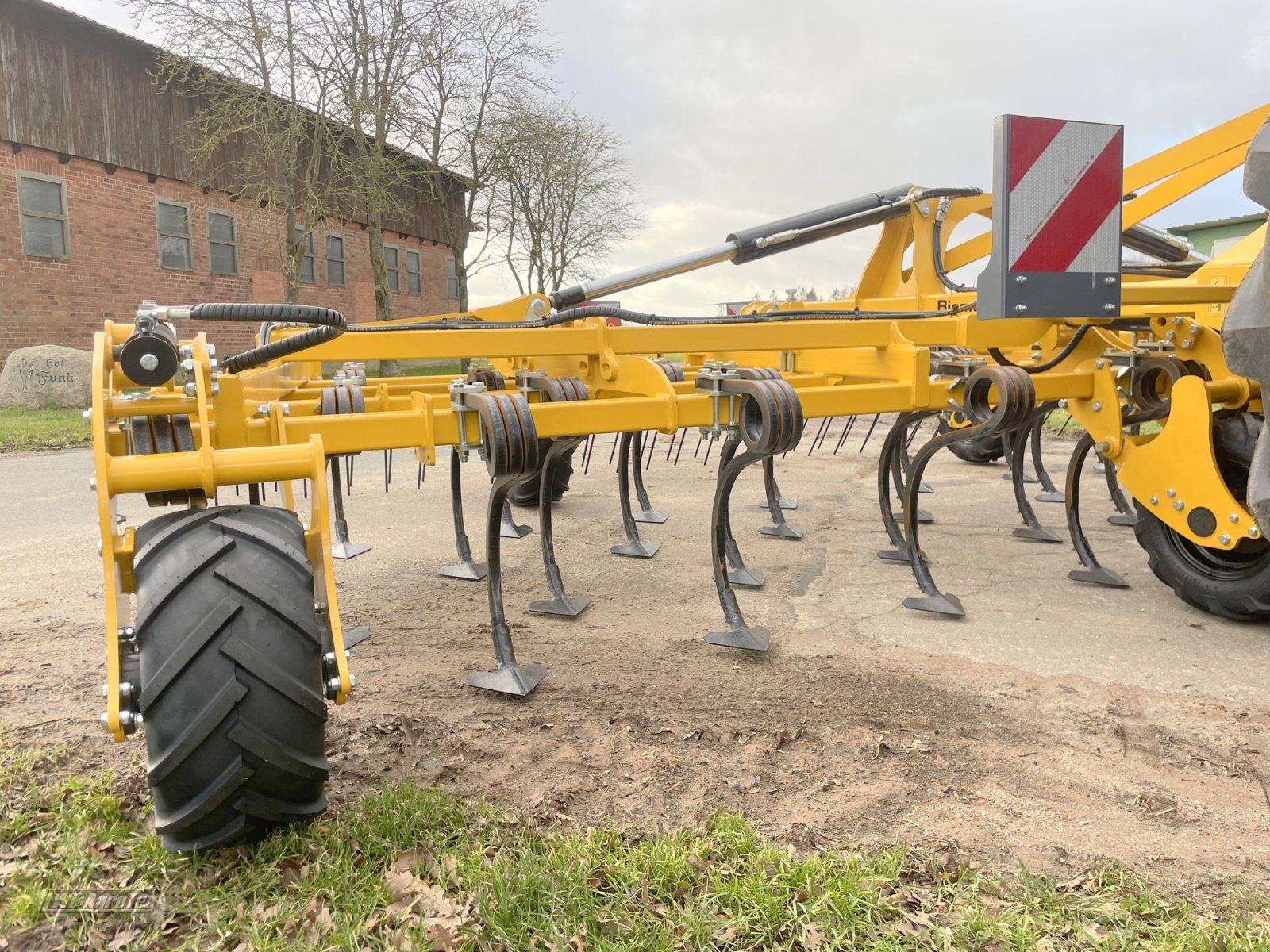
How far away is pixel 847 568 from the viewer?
16.1 feet

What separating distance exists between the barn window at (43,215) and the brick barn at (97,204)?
2 cm

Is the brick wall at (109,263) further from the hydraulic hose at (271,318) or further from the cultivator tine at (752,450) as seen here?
the hydraulic hose at (271,318)

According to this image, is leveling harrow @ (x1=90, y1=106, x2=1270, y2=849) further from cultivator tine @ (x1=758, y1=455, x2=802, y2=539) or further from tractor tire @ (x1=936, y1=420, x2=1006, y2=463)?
tractor tire @ (x1=936, y1=420, x2=1006, y2=463)

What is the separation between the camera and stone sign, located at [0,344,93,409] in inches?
528

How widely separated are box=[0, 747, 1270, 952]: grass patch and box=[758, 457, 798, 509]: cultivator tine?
8.31ft

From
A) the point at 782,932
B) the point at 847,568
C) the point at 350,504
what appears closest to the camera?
the point at 782,932

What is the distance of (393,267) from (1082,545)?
2279cm

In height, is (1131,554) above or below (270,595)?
below

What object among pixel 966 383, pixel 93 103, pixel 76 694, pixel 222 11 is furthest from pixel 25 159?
pixel 966 383

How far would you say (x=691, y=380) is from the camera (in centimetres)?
513

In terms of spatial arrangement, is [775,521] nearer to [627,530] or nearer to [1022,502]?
[627,530]

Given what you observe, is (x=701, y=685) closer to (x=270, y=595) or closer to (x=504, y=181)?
(x=270, y=595)

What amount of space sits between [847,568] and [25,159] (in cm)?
1506

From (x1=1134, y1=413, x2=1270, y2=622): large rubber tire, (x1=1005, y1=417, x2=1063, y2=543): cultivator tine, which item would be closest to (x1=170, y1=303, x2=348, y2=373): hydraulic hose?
(x1=1134, y1=413, x2=1270, y2=622): large rubber tire
